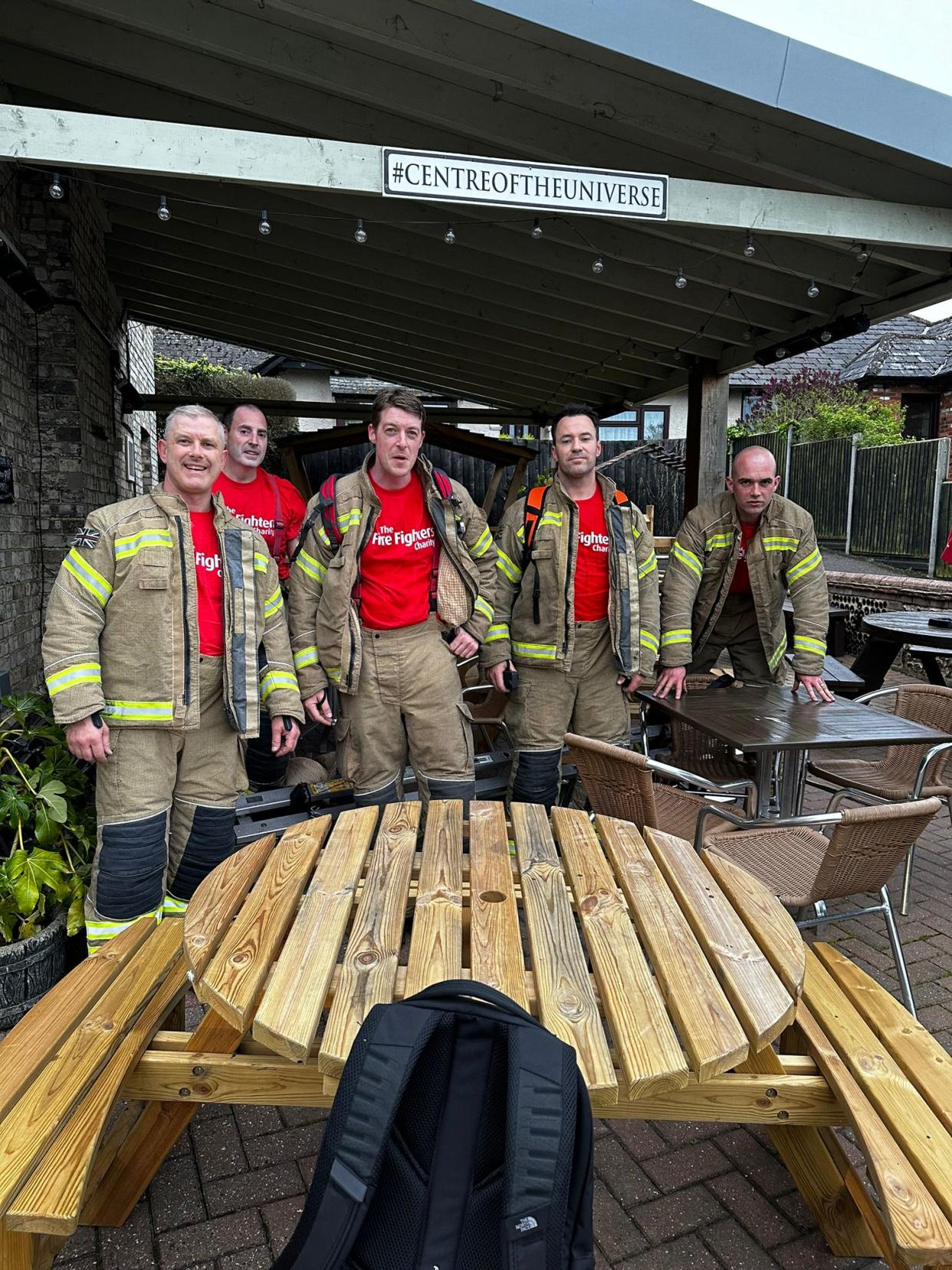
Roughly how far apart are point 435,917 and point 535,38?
10.4 ft

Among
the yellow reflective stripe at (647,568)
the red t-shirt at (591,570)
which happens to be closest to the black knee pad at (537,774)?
the red t-shirt at (591,570)

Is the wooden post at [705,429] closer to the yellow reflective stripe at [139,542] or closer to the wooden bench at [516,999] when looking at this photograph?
the yellow reflective stripe at [139,542]

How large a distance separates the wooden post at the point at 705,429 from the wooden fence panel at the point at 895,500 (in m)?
4.64

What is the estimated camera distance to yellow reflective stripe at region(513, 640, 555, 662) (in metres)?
3.90

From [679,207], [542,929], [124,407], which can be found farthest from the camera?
[124,407]

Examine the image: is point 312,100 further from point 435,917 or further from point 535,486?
point 435,917

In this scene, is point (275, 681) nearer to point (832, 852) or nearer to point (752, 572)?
point (832, 852)

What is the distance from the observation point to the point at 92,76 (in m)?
4.56

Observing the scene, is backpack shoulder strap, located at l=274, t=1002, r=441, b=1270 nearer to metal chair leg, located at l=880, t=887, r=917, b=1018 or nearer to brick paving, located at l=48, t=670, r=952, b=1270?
brick paving, located at l=48, t=670, r=952, b=1270

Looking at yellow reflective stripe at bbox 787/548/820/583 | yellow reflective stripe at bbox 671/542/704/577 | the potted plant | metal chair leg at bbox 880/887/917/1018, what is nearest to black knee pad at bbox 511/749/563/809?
yellow reflective stripe at bbox 671/542/704/577

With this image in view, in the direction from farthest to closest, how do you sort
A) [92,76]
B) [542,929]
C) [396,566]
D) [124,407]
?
[124,407] → [92,76] → [396,566] → [542,929]

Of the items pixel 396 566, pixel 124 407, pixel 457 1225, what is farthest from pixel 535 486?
pixel 124 407

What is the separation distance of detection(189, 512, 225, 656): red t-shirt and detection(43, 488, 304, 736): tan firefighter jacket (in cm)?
5

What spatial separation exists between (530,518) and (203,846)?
195 cm
